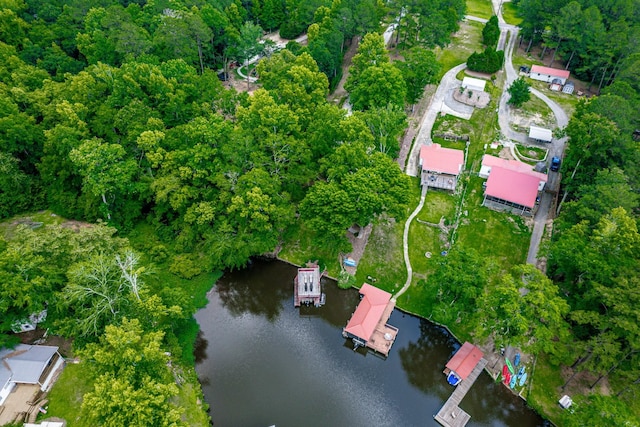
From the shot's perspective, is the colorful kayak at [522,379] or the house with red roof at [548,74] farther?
the house with red roof at [548,74]

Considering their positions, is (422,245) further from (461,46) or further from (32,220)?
(461,46)

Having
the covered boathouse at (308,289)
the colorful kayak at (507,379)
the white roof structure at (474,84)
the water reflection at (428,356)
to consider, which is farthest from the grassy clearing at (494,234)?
the white roof structure at (474,84)

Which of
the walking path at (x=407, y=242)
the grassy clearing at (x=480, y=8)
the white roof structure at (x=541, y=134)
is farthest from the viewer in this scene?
the grassy clearing at (x=480, y=8)

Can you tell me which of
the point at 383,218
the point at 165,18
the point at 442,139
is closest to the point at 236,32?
the point at 165,18

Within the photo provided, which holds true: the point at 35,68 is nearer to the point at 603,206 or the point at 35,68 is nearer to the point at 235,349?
the point at 235,349

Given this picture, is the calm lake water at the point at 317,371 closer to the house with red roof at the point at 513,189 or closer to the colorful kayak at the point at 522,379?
the colorful kayak at the point at 522,379

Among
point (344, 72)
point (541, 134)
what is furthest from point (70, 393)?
point (541, 134)

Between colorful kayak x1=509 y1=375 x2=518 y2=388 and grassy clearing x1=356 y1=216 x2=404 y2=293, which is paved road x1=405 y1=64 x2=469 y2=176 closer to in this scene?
grassy clearing x1=356 y1=216 x2=404 y2=293
